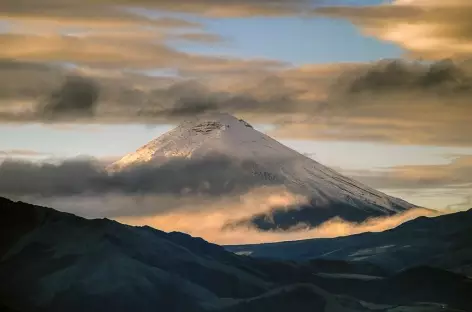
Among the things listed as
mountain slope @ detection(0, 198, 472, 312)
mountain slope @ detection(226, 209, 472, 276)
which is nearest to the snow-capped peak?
mountain slope @ detection(226, 209, 472, 276)

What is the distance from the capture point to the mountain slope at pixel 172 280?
126 feet

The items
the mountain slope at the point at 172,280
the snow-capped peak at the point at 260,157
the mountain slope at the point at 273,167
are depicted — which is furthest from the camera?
the mountain slope at the point at 273,167

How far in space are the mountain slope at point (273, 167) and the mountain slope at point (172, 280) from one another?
2.30 m

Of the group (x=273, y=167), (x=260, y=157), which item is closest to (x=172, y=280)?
(x=260, y=157)

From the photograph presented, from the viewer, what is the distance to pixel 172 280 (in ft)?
135

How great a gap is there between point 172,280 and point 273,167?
7096 millimetres

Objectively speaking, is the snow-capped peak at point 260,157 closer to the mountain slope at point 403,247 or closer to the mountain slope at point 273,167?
the mountain slope at point 273,167

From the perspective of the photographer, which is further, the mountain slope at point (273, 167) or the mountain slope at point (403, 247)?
the mountain slope at point (273, 167)

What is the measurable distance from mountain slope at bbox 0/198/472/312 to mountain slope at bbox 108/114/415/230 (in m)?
2.30

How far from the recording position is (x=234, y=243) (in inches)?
1558

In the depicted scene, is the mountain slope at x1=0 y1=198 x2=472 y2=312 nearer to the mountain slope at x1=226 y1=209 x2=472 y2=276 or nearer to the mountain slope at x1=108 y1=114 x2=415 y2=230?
the mountain slope at x1=226 y1=209 x2=472 y2=276

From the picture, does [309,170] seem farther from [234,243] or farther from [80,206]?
[80,206]

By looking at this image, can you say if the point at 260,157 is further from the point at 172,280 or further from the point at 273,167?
the point at 172,280

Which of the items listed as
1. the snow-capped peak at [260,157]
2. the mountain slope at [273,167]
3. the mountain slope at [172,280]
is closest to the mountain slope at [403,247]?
the mountain slope at [172,280]
